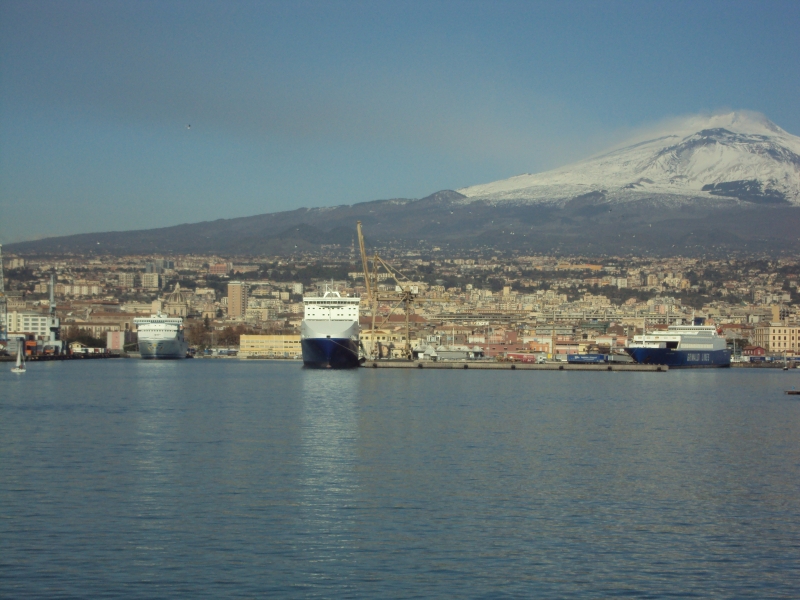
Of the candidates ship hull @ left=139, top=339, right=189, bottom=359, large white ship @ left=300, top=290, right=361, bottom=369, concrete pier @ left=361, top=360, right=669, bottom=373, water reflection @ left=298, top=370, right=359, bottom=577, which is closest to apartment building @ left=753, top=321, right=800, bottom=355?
concrete pier @ left=361, top=360, right=669, bottom=373

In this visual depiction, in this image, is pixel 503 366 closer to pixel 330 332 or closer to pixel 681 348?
pixel 681 348

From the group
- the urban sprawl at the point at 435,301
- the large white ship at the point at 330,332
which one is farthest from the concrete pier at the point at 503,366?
the urban sprawl at the point at 435,301

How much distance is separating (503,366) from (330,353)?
1425 centimetres

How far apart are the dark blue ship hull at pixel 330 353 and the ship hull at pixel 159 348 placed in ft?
79.0

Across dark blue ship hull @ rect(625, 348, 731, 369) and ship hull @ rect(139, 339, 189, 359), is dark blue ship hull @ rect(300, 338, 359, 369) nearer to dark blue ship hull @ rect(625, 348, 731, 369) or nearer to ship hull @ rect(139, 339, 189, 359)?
dark blue ship hull @ rect(625, 348, 731, 369)

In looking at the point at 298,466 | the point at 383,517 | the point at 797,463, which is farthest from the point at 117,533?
the point at 797,463

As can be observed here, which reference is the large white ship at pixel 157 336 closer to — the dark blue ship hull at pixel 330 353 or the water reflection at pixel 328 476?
the dark blue ship hull at pixel 330 353

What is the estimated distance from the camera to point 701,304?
143m

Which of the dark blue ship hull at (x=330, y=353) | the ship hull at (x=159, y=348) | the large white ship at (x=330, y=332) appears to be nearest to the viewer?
the large white ship at (x=330, y=332)

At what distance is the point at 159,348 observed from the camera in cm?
7650

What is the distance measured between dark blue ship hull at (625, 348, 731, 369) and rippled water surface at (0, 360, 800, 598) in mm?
43773

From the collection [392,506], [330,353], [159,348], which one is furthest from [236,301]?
[392,506]

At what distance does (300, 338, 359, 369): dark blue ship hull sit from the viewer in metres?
52.5

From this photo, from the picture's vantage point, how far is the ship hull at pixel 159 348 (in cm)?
7612
